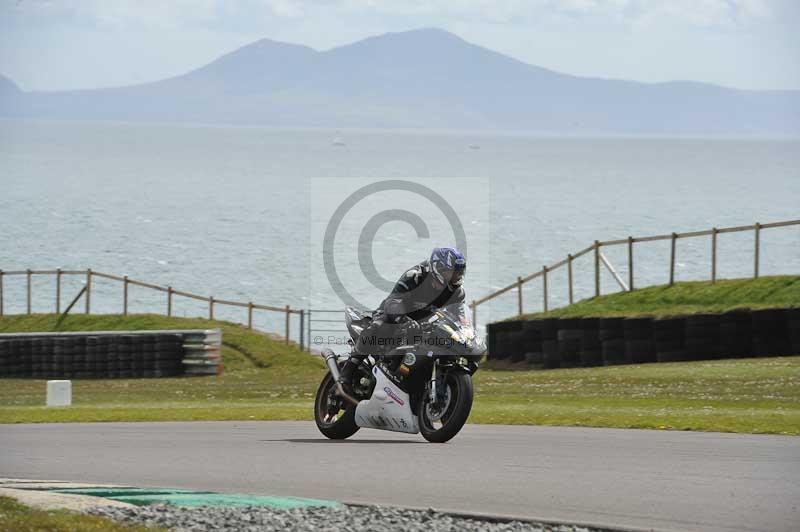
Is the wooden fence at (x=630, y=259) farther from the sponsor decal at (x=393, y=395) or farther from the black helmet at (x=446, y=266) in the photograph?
the sponsor decal at (x=393, y=395)

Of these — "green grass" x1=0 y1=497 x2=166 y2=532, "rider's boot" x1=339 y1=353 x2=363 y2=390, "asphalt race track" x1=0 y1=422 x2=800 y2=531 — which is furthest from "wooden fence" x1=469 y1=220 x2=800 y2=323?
"green grass" x1=0 y1=497 x2=166 y2=532

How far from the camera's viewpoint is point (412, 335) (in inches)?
547

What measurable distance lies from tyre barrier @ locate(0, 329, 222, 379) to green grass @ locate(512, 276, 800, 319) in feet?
30.0

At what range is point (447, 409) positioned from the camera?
13773 millimetres

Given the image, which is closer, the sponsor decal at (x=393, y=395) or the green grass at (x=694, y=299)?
the sponsor decal at (x=393, y=395)

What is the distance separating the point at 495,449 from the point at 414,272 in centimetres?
195

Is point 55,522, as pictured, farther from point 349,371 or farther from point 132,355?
point 132,355

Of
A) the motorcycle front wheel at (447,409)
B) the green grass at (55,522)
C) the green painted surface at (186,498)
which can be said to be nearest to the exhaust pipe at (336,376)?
the motorcycle front wheel at (447,409)

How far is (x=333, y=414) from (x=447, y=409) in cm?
192

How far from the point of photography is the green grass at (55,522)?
31.8 ft

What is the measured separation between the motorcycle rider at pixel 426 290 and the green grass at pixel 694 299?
53.9 feet

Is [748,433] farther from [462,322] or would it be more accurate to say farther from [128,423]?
[128,423]

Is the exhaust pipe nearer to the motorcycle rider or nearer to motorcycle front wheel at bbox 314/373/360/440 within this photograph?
motorcycle front wheel at bbox 314/373/360/440

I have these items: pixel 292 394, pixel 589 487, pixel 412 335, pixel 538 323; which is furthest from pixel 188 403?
pixel 589 487
